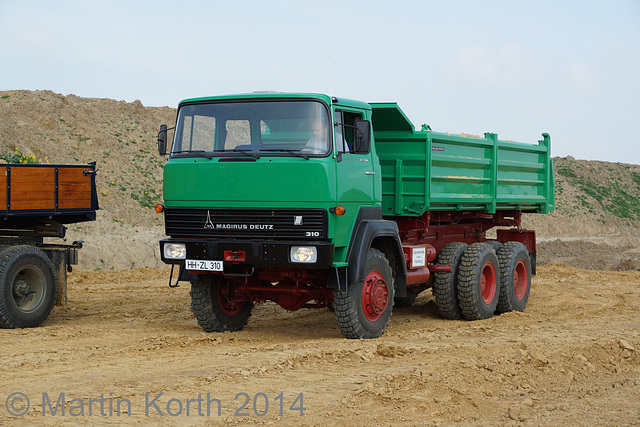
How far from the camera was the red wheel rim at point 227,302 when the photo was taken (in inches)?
415

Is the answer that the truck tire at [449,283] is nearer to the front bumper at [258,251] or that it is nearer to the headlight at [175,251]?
the front bumper at [258,251]

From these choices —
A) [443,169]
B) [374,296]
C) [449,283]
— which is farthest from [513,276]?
[374,296]

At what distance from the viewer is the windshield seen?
8.84 m

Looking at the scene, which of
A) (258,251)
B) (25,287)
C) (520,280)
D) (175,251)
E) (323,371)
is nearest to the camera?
(323,371)

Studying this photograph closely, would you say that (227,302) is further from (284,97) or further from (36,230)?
(36,230)

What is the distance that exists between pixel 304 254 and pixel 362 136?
164 cm

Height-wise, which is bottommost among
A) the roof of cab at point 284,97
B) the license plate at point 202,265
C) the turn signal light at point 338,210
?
the license plate at point 202,265

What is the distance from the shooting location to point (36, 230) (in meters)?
11.9

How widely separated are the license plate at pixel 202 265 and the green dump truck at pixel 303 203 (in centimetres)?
1

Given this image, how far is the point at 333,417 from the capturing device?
6.35 m

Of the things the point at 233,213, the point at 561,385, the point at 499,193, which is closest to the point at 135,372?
the point at 233,213

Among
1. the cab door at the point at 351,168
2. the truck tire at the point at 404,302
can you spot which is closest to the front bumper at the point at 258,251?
the cab door at the point at 351,168

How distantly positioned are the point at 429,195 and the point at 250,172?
3.10 metres

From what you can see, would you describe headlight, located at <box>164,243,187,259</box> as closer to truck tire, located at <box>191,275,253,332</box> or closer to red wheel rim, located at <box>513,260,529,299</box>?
truck tire, located at <box>191,275,253,332</box>
